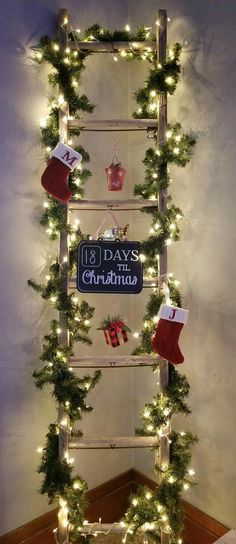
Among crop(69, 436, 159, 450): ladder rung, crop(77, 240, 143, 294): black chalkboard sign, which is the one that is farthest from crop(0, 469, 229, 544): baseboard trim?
crop(77, 240, 143, 294): black chalkboard sign

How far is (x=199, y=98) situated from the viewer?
2.33 m

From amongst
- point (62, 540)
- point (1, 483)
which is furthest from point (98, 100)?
point (62, 540)

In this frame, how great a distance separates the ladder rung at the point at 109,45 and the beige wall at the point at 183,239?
0.33 m

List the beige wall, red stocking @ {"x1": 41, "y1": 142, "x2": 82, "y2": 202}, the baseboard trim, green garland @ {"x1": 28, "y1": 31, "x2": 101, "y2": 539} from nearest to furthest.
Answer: red stocking @ {"x1": 41, "y1": 142, "x2": 82, "y2": 202}, green garland @ {"x1": 28, "y1": 31, "x2": 101, "y2": 539}, the beige wall, the baseboard trim

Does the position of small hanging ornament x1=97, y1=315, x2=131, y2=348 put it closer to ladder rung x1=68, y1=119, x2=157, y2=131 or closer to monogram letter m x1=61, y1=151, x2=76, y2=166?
monogram letter m x1=61, y1=151, x2=76, y2=166

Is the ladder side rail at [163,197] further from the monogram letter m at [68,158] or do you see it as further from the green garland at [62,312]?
the monogram letter m at [68,158]

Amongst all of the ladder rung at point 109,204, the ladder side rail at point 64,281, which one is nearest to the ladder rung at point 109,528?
the ladder side rail at point 64,281

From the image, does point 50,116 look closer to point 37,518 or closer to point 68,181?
point 68,181

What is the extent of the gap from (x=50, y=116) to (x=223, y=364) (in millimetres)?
1656

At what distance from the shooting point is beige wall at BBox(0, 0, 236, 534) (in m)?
2.17

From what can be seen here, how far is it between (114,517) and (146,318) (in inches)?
Answer: 62.1

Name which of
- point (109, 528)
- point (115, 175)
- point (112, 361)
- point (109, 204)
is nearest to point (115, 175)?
point (115, 175)

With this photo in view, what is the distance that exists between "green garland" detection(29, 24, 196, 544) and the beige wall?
0.23 m

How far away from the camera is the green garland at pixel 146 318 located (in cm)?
197
